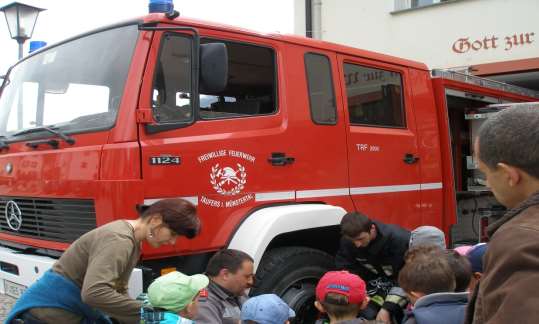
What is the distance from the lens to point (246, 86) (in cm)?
371

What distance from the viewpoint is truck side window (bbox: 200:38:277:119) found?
3.54m

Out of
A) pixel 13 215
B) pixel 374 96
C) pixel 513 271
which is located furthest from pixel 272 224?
pixel 513 271

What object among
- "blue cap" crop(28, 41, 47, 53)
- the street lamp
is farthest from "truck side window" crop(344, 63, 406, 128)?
the street lamp

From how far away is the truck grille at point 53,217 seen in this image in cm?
320

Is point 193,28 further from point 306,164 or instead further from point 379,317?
point 379,317

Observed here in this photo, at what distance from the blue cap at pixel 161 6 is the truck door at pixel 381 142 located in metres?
1.56

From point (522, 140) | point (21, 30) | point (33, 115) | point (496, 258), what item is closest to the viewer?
point (496, 258)

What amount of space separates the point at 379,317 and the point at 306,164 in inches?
47.5

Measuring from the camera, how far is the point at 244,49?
12.1 ft

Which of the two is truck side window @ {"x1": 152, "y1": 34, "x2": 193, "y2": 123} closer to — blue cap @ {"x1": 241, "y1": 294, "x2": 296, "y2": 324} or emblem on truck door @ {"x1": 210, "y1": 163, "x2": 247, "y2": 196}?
emblem on truck door @ {"x1": 210, "y1": 163, "x2": 247, "y2": 196}

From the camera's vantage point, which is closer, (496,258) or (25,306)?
(496,258)

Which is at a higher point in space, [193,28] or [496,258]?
[193,28]

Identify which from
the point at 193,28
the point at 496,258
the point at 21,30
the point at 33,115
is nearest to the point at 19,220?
the point at 33,115

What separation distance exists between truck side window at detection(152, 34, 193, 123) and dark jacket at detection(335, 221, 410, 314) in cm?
147
